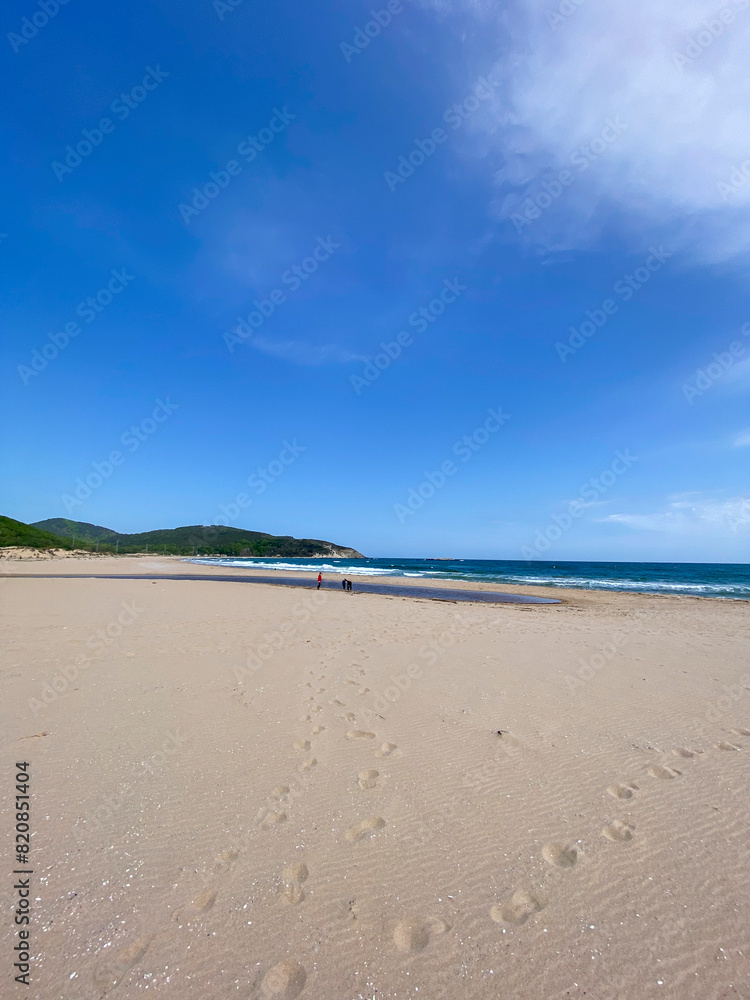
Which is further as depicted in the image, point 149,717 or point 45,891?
point 149,717

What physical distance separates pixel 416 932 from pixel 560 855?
1447 millimetres

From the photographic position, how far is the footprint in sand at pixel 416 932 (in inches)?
102

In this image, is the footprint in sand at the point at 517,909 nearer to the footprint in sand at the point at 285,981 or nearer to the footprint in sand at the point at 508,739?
the footprint in sand at the point at 285,981

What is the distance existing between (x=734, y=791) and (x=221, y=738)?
5787mm

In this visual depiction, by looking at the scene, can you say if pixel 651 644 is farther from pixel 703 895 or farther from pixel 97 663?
pixel 97 663

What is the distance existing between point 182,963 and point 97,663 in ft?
21.9

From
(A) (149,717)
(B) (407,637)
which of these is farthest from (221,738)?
(B) (407,637)

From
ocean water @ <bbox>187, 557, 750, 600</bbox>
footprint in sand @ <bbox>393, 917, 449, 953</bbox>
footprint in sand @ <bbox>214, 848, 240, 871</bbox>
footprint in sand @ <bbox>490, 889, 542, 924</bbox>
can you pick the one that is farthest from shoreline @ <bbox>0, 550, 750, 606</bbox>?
footprint in sand @ <bbox>214, 848, 240, 871</bbox>

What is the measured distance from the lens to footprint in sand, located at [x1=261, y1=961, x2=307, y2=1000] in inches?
90.7

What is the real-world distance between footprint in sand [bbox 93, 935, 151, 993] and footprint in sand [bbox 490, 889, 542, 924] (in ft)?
7.46

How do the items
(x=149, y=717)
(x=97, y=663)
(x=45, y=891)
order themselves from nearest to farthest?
1. (x=45, y=891)
2. (x=149, y=717)
3. (x=97, y=663)

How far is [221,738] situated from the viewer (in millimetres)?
5070

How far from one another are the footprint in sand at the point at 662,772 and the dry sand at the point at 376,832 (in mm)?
88

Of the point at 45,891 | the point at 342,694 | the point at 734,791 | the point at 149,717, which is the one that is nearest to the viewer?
the point at 45,891
